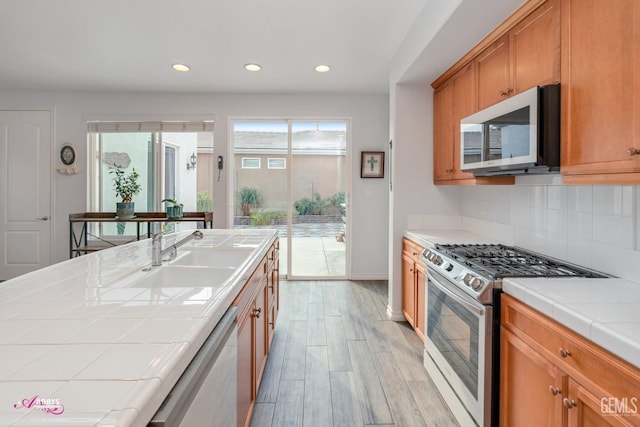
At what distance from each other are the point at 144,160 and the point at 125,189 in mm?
491

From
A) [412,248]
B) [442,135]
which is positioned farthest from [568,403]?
[442,135]

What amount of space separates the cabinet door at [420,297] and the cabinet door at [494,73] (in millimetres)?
1284

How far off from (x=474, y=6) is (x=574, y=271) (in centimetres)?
150

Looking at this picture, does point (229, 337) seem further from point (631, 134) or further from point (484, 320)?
point (631, 134)

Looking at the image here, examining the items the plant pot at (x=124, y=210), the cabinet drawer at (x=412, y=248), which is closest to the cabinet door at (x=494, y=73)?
the cabinet drawer at (x=412, y=248)

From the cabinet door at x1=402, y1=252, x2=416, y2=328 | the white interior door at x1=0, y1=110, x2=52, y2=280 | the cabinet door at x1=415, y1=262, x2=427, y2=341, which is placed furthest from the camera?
the white interior door at x1=0, y1=110, x2=52, y2=280

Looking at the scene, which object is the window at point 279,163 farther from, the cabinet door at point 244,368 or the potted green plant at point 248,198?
the cabinet door at point 244,368

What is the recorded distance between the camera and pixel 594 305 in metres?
1.21

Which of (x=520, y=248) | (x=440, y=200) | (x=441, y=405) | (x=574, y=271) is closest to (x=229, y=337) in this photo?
(x=441, y=405)

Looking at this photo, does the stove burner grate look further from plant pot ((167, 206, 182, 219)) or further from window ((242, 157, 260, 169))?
plant pot ((167, 206, 182, 219))

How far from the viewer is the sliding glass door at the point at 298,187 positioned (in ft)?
15.6

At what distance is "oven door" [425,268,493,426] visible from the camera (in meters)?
1.58

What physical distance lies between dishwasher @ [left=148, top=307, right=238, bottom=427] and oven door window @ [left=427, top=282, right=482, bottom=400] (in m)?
1.14
